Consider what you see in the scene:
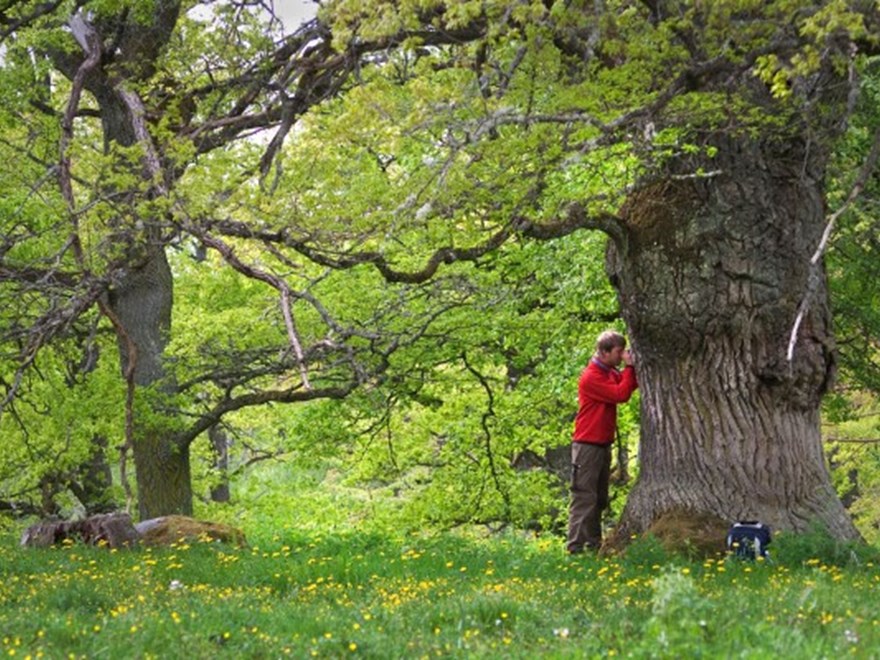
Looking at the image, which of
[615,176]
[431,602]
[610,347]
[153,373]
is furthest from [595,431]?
[153,373]

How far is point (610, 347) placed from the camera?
39.9 ft

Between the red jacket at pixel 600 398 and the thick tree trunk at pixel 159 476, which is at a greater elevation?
the red jacket at pixel 600 398

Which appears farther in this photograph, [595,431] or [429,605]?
[595,431]

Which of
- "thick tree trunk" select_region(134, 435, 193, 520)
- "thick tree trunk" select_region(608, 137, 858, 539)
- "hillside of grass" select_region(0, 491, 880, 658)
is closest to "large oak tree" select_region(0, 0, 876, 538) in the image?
"thick tree trunk" select_region(608, 137, 858, 539)

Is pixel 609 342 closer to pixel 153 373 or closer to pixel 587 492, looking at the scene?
pixel 587 492

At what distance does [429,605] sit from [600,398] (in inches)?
181

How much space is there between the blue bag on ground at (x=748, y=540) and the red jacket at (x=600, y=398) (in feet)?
6.88

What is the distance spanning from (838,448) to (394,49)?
19.7 metres

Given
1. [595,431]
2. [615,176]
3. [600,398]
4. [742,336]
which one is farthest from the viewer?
[615,176]

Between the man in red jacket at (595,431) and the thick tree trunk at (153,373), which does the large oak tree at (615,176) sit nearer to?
the man in red jacket at (595,431)

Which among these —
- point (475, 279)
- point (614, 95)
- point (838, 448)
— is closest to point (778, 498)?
point (614, 95)

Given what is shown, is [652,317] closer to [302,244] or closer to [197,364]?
[302,244]

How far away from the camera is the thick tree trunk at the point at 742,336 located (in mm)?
11211

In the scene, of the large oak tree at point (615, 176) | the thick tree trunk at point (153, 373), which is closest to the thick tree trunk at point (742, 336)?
the large oak tree at point (615, 176)
